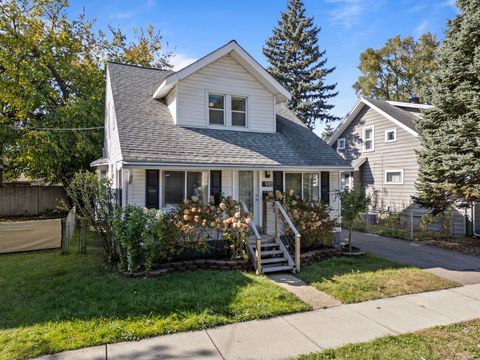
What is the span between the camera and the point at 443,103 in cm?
1215

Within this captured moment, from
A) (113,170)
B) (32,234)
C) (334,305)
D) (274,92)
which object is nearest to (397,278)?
(334,305)

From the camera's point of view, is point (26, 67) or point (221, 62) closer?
point (221, 62)

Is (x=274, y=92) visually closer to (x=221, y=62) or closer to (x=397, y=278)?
(x=221, y=62)

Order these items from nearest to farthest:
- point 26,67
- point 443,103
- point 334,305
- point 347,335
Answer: point 347,335
point 334,305
point 443,103
point 26,67

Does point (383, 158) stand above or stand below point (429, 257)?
above

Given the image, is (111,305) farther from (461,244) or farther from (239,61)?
(461,244)

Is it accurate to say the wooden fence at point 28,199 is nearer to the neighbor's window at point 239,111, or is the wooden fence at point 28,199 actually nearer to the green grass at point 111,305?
the green grass at point 111,305

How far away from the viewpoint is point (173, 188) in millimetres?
9438

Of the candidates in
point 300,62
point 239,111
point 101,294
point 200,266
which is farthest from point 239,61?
point 300,62

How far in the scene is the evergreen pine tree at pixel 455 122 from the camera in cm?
1119

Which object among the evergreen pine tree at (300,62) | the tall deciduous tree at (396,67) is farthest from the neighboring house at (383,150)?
the tall deciduous tree at (396,67)

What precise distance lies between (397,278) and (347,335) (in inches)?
140

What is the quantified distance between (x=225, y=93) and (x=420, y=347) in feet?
30.9

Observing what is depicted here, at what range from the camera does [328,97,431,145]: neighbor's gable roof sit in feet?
53.7
